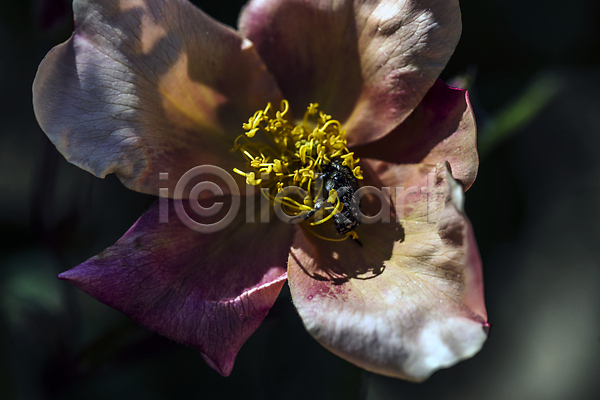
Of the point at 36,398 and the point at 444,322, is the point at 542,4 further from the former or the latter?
the point at 36,398

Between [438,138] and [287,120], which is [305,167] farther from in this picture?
[438,138]

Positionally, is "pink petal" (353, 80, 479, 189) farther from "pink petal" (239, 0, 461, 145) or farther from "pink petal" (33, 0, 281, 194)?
"pink petal" (33, 0, 281, 194)

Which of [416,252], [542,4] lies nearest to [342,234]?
[416,252]

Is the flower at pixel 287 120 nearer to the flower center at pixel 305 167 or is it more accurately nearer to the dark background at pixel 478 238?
the flower center at pixel 305 167

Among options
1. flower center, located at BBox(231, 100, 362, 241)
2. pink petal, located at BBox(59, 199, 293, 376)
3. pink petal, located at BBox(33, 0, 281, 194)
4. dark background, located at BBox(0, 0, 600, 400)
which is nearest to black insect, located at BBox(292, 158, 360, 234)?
flower center, located at BBox(231, 100, 362, 241)

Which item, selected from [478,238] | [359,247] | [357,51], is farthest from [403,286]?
[478,238]

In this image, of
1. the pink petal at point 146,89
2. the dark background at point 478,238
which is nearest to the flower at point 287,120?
the pink petal at point 146,89

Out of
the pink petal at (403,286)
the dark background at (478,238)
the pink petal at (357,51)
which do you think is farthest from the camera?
the dark background at (478,238)
